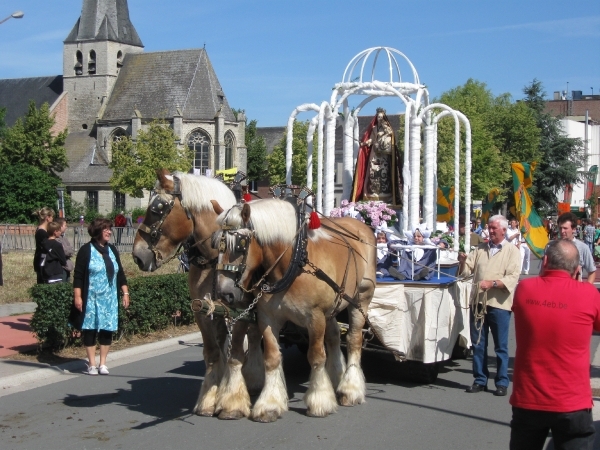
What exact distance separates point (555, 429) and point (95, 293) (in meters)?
6.06

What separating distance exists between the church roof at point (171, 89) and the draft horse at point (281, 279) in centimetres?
6213

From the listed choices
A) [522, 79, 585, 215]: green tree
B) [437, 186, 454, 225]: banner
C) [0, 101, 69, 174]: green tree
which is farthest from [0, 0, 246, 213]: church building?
[437, 186, 454, 225]: banner

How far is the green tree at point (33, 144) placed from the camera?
62625 millimetres

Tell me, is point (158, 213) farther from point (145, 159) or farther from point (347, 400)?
point (145, 159)

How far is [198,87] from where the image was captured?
70312mm

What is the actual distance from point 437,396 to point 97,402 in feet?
11.1

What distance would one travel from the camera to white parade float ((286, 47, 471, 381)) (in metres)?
8.39

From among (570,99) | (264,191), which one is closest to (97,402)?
(264,191)

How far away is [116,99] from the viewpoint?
73.0 metres

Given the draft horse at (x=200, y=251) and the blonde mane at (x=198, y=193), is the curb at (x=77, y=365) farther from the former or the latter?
the blonde mane at (x=198, y=193)

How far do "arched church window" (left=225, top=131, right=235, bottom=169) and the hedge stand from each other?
5760 cm

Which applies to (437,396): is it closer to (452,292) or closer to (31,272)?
(452,292)

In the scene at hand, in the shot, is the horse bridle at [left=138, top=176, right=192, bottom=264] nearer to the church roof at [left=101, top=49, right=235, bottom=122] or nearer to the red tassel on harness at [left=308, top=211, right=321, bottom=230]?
the red tassel on harness at [left=308, top=211, right=321, bottom=230]

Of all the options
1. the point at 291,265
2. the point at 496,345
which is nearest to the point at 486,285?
the point at 496,345
